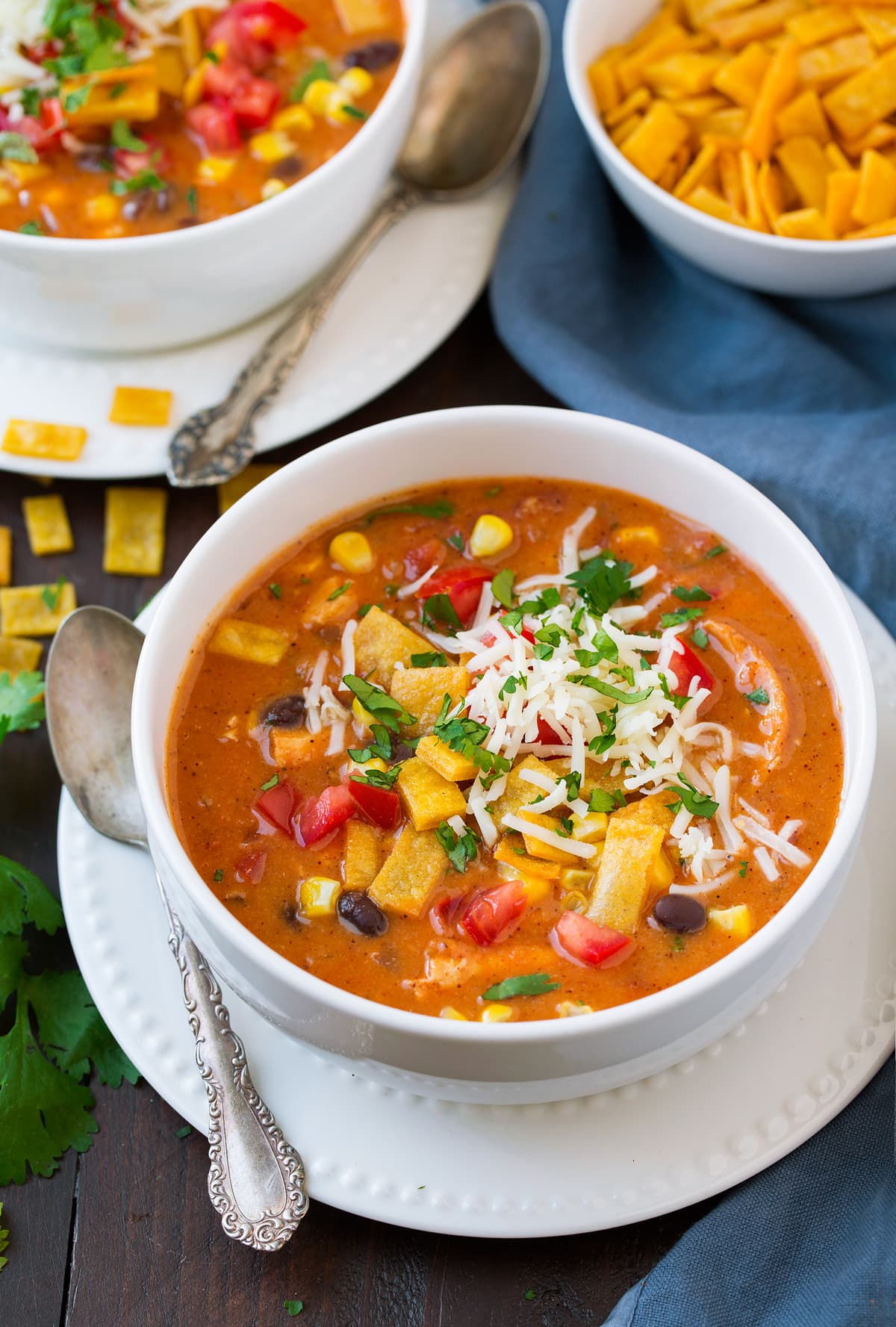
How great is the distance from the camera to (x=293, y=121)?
3.96 meters

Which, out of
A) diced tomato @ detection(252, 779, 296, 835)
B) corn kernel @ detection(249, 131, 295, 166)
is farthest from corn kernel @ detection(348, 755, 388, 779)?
corn kernel @ detection(249, 131, 295, 166)

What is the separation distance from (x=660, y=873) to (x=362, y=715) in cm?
68

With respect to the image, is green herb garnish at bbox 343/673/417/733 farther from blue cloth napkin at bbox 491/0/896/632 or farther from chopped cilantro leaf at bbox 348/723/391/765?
blue cloth napkin at bbox 491/0/896/632

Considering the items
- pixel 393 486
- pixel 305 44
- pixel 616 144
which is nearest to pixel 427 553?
pixel 393 486

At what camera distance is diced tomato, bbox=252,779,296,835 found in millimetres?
2812

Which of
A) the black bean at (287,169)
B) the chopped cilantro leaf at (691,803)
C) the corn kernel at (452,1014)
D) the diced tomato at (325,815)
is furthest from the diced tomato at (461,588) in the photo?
the black bean at (287,169)

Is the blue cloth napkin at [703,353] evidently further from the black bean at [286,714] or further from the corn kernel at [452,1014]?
the corn kernel at [452,1014]

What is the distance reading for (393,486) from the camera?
3180 mm

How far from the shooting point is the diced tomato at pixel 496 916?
2646 mm

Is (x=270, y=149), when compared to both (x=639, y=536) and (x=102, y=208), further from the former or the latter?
(x=639, y=536)

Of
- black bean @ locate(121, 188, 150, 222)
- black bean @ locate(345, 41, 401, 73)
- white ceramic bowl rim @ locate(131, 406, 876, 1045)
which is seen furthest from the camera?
black bean @ locate(345, 41, 401, 73)

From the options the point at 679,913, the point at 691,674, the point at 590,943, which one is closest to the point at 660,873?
the point at 679,913

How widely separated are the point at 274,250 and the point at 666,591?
140 cm

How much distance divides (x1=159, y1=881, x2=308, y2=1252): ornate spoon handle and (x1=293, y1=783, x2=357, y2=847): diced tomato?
39cm
